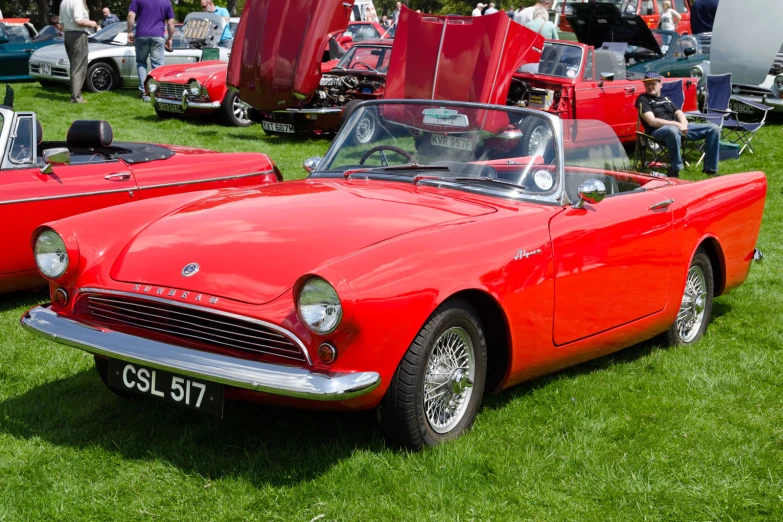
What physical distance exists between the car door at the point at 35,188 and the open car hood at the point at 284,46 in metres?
5.69

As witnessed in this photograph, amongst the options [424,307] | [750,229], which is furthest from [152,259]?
[750,229]

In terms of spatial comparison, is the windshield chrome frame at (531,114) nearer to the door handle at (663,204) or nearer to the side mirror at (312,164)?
the side mirror at (312,164)

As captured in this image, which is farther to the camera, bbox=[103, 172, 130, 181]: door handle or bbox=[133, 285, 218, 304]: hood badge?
bbox=[103, 172, 130, 181]: door handle

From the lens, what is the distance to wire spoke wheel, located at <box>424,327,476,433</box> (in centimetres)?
381

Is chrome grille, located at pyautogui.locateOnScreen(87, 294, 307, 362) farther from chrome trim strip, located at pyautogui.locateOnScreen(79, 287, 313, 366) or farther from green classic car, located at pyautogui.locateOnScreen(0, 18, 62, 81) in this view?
green classic car, located at pyautogui.locateOnScreen(0, 18, 62, 81)

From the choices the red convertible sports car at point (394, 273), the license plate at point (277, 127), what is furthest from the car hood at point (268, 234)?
the license plate at point (277, 127)

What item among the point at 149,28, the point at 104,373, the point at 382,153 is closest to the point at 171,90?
the point at 149,28

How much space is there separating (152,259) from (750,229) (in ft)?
12.7

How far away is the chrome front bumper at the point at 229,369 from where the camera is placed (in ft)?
10.9

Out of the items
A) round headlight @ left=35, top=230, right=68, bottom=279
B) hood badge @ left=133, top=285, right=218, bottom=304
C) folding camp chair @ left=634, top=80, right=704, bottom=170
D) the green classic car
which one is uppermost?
hood badge @ left=133, top=285, right=218, bottom=304

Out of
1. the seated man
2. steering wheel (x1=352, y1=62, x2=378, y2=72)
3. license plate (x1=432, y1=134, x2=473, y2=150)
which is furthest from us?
steering wheel (x1=352, y1=62, x2=378, y2=72)

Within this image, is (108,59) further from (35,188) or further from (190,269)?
(190,269)

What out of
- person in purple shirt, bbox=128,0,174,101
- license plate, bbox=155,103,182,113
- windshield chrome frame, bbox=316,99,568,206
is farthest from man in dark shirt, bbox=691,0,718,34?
windshield chrome frame, bbox=316,99,568,206

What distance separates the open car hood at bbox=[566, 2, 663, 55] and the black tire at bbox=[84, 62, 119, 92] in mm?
8025
